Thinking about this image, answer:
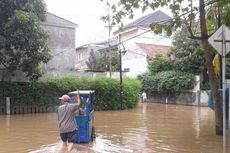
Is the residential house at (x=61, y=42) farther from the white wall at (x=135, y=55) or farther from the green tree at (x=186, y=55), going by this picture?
the white wall at (x=135, y=55)

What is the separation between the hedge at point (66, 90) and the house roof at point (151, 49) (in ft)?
57.2

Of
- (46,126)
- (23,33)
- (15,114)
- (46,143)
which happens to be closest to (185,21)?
(46,143)

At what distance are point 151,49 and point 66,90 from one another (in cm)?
2596

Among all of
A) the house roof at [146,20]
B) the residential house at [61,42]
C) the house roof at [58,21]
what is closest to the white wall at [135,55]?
the house roof at [146,20]

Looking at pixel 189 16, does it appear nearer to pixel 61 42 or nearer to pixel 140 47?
pixel 61 42

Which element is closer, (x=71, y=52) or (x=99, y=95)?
(x=99, y=95)

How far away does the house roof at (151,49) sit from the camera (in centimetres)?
5077

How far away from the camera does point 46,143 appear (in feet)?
44.3

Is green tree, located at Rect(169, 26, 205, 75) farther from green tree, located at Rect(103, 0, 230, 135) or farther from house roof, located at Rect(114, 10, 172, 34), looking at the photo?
green tree, located at Rect(103, 0, 230, 135)

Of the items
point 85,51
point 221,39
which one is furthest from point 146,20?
point 221,39

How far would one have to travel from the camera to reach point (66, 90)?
92.8 feet

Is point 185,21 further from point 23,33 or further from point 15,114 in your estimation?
point 15,114

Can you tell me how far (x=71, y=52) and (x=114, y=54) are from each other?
674 inches

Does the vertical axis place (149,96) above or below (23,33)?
below
